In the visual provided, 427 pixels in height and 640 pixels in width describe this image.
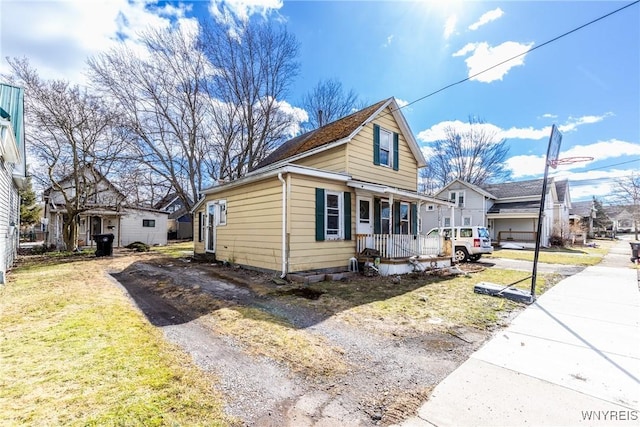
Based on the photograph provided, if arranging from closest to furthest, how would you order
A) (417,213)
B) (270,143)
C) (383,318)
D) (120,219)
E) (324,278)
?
(383,318) < (324,278) < (417,213) < (120,219) < (270,143)

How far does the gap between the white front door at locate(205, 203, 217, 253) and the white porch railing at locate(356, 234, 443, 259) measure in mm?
6611

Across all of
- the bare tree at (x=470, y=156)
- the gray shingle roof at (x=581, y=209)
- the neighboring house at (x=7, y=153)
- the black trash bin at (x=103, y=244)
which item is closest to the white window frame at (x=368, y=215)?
the neighboring house at (x=7, y=153)

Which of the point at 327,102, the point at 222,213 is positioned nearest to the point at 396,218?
the point at 222,213

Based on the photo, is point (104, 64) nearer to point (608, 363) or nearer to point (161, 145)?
point (161, 145)

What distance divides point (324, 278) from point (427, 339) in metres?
4.65

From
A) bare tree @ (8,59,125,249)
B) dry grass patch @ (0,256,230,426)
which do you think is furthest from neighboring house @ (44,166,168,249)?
dry grass patch @ (0,256,230,426)

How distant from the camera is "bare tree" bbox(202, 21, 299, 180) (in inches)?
808

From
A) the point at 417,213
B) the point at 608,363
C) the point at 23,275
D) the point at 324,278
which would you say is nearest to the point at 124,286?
the point at 23,275

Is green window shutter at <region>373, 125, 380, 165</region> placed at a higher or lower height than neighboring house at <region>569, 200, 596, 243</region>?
higher

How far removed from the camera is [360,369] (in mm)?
3293

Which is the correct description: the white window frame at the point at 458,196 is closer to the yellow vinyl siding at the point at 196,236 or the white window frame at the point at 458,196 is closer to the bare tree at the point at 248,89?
the bare tree at the point at 248,89

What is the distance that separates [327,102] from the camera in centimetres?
2683

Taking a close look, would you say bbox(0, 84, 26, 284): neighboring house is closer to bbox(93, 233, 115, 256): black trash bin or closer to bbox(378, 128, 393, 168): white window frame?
bbox(93, 233, 115, 256): black trash bin

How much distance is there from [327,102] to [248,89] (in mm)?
8066
